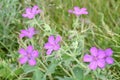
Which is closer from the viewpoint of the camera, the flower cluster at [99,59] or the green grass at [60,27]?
the flower cluster at [99,59]

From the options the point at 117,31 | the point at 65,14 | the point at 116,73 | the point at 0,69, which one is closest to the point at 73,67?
the point at 116,73

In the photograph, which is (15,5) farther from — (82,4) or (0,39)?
(82,4)

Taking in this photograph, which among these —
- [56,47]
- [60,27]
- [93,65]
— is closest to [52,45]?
[56,47]

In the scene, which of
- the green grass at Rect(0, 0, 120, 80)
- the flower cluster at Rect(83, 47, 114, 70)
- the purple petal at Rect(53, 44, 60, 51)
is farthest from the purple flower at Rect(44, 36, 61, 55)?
the green grass at Rect(0, 0, 120, 80)

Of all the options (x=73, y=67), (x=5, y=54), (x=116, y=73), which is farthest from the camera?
(x=5, y=54)

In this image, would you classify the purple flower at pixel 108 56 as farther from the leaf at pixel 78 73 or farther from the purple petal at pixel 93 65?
the leaf at pixel 78 73

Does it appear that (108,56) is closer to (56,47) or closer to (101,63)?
(101,63)

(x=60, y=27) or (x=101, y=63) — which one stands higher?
(x=101, y=63)

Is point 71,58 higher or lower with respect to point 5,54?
higher

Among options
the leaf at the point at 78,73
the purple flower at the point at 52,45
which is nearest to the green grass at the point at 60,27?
the leaf at the point at 78,73

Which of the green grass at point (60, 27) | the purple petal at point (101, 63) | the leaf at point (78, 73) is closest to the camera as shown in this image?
the purple petal at point (101, 63)

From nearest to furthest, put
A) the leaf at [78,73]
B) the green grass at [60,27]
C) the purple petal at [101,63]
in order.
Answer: the purple petal at [101,63] < the leaf at [78,73] < the green grass at [60,27]
